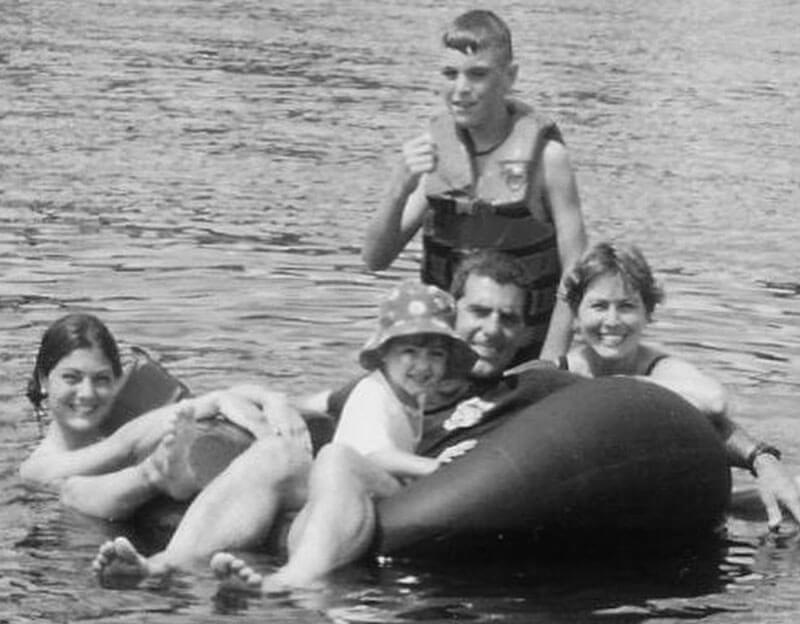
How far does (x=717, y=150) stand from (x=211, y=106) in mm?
4758

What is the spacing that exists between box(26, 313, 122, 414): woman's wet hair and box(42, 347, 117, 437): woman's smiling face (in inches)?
0.8

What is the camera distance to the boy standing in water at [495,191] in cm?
1127

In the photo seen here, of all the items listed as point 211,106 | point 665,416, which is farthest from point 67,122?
point 665,416

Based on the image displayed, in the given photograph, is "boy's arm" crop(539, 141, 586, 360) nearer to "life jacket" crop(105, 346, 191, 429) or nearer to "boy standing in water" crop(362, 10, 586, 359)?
"boy standing in water" crop(362, 10, 586, 359)

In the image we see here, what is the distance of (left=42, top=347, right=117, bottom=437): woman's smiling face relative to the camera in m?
10.6

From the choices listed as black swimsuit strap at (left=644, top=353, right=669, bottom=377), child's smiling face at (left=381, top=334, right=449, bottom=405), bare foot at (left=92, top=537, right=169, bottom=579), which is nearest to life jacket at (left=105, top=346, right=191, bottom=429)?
child's smiling face at (left=381, top=334, right=449, bottom=405)

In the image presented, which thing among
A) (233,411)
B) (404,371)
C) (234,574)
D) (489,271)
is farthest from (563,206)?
(234,574)

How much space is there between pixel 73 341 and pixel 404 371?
1.51 meters

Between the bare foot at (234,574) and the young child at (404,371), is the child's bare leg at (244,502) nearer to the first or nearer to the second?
the young child at (404,371)

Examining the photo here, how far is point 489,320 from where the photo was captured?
398 inches

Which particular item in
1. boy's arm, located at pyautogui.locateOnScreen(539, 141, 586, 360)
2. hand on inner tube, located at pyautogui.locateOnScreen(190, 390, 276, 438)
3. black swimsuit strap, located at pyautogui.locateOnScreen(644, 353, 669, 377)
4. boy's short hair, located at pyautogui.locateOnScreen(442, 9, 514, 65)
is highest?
boy's short hair, located at pyautogui.locateOnScreen(442, 9, 514, 65)

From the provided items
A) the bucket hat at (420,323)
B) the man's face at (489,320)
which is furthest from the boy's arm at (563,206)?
the bucket hat at (420,323)

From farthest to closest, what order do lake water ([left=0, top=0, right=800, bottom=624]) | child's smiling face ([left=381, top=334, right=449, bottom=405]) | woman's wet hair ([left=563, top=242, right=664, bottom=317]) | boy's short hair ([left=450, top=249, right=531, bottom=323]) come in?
woman's wet hair ([left=563, top=242, right=664, bottom=317])
boy's short hair ([left=450, top=249, right=531, bottom=323])
child's smiling face ([left=381, top=334, right=449, bottom=405])
lake water ([left=0, top=0, right=800, bottom=624])

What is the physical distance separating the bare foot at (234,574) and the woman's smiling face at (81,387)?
5.40 ft
